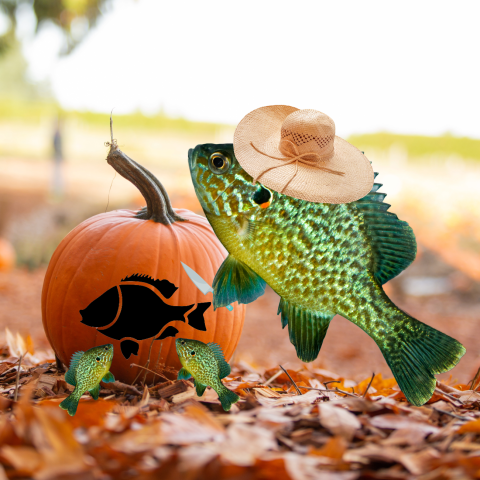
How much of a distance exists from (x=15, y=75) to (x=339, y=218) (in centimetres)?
5717

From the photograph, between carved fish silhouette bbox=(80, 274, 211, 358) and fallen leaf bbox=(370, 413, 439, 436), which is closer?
fallen leaf bbox=(370, 413, 439, 436)

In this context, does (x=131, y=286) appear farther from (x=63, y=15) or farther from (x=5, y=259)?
(x=63, y=15)

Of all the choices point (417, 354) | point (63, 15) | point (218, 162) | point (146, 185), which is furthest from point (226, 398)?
point (63, 15)

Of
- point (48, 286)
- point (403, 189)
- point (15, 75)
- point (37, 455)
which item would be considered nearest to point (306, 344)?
point (37, 455)

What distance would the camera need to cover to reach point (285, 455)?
1187mm

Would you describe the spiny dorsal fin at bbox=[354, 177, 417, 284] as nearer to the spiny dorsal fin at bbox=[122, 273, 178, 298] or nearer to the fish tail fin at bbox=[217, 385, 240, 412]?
the fish tail fin at bbox=[217, 385, 240, 412]

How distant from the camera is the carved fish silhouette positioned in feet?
5.97

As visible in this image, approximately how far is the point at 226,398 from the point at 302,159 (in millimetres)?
887

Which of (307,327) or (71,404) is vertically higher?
(307,327)

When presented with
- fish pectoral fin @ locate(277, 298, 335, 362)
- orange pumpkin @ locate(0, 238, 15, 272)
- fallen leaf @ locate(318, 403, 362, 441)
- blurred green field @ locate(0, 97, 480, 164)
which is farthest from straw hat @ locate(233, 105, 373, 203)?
blurred green field @ locate(0, 97, 480, 164)

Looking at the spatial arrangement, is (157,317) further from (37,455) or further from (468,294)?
(468,294)

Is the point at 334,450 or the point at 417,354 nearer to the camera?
the point at 334,450

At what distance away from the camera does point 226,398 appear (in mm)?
1611

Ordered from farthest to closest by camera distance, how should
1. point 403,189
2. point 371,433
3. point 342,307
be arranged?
point 403,189 < point 342,307 < point 371,433
